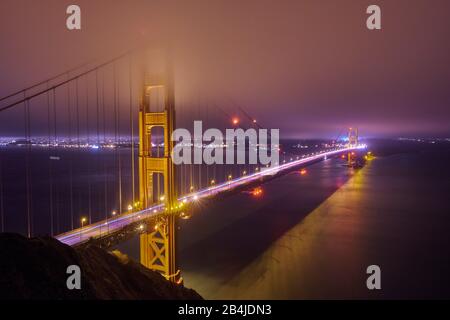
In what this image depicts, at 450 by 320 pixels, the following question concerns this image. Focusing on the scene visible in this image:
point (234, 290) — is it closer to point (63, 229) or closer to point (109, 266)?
point (109, 266)

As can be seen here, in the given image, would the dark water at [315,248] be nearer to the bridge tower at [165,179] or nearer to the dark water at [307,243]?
the dark water at [307,243]

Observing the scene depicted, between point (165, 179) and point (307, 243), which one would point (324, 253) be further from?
point (165, 179)

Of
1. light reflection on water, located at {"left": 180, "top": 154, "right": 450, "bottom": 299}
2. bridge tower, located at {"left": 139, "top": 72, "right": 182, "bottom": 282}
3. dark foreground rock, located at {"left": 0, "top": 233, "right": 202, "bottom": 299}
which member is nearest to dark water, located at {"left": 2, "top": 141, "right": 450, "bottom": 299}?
light reflection on water, located at {"left": 180, "top": 154, "right": 450, "bottom": 299}

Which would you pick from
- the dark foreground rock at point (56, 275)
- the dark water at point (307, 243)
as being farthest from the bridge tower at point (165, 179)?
the dark foreground rock at point (56, 275)

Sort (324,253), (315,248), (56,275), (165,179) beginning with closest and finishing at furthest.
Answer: (56,275)
(165,179)
(324,253)
(315,248)

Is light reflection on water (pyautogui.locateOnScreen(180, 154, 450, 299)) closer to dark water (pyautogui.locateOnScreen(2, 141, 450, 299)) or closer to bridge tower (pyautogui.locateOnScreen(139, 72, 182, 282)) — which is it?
dark water (pyautogui.locateOnScreen(2, 141, 450, 299))

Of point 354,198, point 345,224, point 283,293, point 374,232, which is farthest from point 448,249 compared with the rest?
point 354,198

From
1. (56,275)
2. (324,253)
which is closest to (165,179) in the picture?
(56,275)
